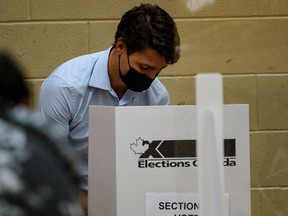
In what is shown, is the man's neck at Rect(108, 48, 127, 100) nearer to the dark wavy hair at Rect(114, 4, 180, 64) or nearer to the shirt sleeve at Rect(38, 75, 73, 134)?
the dark wavy hair at Rect(114, 4, 180, 64)

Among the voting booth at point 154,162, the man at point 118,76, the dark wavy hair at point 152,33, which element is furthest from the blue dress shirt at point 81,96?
the voting booth at point 154,162

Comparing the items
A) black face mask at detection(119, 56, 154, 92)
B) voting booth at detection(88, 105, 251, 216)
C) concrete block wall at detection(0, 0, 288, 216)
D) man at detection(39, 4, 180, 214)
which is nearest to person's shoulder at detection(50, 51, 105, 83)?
man at detection(39, 4, 180, 214)

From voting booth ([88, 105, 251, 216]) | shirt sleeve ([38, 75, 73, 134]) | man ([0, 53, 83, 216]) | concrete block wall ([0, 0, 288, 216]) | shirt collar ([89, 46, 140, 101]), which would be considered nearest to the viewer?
man ([0, 53, 83, 216])

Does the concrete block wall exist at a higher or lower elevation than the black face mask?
higher

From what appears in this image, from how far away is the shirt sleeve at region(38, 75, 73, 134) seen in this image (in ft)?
7.93

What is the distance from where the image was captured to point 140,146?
2.10 metres

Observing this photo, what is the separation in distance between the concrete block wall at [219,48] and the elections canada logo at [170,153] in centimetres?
152

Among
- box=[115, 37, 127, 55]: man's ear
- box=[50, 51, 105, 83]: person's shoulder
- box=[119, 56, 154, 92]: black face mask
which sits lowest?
box=[119, 56, 154, 92]: black face mask

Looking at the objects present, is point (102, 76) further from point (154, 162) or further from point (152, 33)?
point (154, 162)

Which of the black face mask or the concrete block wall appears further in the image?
the concrete block wall

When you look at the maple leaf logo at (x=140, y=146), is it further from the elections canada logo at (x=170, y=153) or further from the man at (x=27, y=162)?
the man at (x=27, y=162)

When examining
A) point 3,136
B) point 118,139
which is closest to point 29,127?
point 3,136

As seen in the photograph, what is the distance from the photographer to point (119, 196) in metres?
2.09

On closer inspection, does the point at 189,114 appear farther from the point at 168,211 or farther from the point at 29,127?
the point at 29,127
